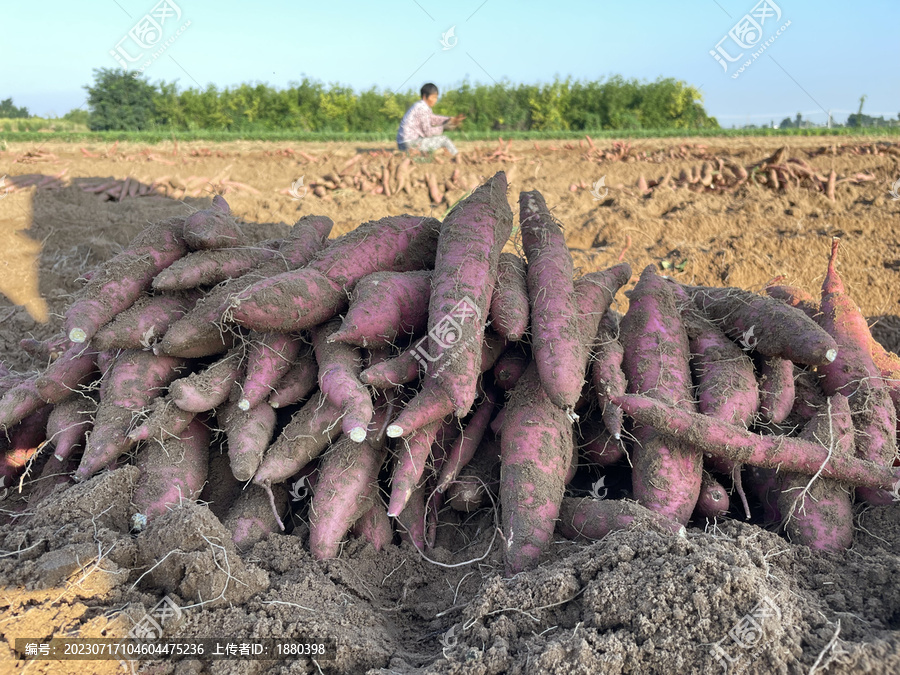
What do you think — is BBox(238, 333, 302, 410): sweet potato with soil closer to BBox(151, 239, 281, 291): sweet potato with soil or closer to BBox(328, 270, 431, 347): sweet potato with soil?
BBox(328, 270, 431, 347): sweet potato with soil

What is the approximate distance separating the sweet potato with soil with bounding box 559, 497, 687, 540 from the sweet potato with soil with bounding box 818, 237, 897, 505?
1.09 m

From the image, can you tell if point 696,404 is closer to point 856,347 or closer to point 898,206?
point 856,347

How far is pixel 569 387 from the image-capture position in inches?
90.9

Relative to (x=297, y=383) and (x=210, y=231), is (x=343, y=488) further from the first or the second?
(x=210, y=231)

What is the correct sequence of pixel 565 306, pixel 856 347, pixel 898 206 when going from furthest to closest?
pixel 898 206
pixel 856 347
pixel 565 306

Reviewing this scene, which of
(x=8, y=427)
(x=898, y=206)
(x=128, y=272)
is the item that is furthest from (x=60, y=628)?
(x=898, y=206)

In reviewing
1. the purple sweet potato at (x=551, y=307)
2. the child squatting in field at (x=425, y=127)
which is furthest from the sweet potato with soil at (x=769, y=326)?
the child squatting in field at (x=425, y=127)

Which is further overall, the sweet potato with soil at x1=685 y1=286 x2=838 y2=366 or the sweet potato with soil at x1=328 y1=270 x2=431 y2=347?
the sweet potato with soil at x1=685 y1=286 x2=838 y2=366

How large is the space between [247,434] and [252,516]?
347mm

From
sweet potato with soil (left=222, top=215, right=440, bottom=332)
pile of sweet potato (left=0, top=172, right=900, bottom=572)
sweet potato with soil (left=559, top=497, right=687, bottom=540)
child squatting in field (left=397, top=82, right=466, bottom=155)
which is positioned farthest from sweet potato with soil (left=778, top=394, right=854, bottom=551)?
child squatting in field (left=397, top=82, right=466, bottom=155)

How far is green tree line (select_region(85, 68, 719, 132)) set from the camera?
82.9 feet

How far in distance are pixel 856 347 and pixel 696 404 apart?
3.30ft

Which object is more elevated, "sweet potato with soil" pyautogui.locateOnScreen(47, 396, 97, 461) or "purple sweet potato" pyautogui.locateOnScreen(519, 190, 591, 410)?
"purple sweet potato" pyautogui.locateOnScreen(519, 190, 591, 410)

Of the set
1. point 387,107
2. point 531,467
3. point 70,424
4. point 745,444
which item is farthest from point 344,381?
point 387,107
